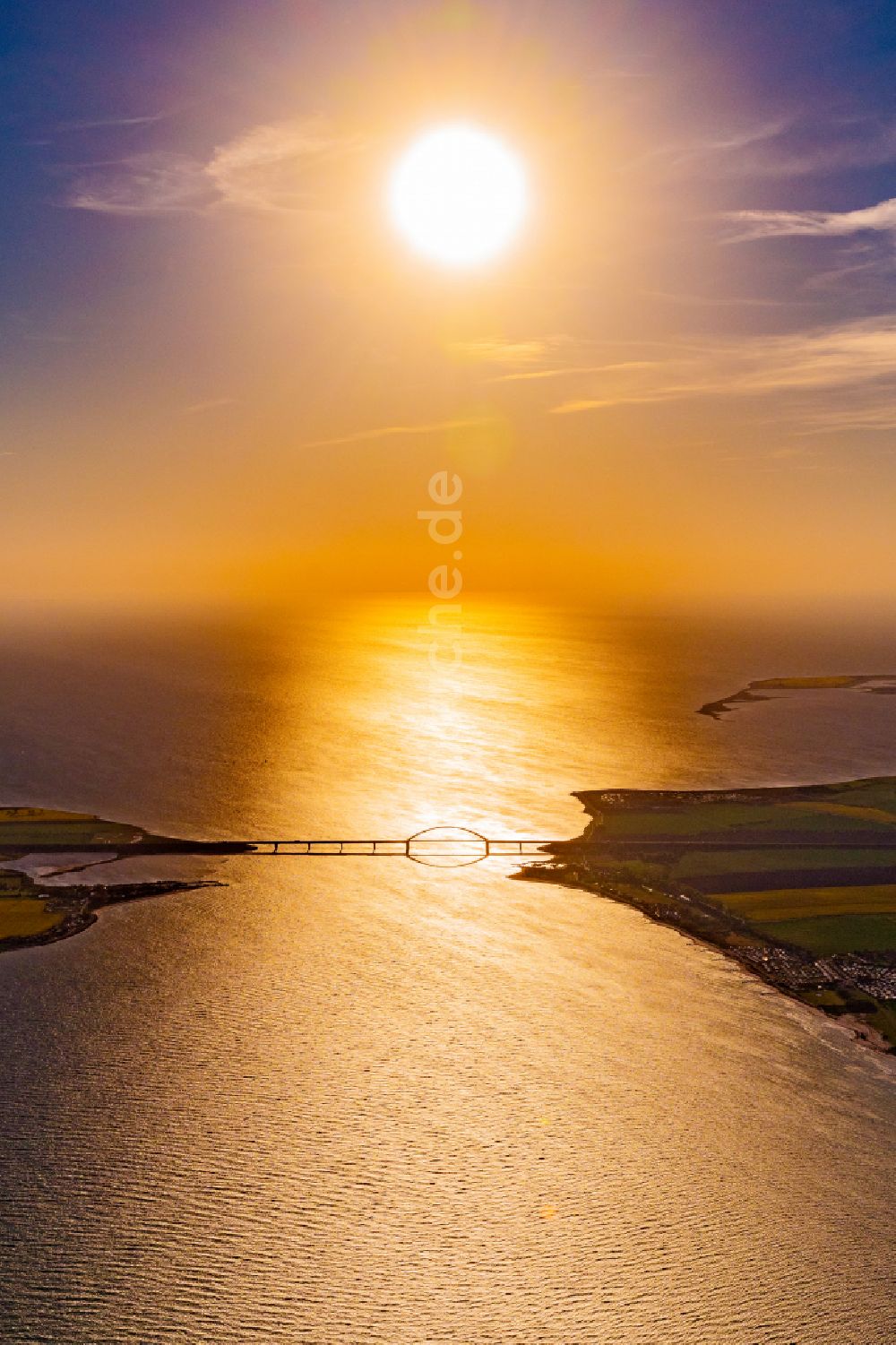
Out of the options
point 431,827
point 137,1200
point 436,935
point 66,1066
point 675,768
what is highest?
point 675,768

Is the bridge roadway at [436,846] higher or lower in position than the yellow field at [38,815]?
lower

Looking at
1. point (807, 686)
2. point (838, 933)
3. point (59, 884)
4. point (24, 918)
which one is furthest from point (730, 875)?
point (807, 686)

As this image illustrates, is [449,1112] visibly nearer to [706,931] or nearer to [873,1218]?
[873,1218]

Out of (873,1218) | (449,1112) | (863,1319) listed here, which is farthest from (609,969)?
(863,1319)

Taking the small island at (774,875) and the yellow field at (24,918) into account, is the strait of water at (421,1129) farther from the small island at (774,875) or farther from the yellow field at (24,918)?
the yellow field at (24,918)

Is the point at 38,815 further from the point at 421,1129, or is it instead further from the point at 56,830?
the point at 421,1129

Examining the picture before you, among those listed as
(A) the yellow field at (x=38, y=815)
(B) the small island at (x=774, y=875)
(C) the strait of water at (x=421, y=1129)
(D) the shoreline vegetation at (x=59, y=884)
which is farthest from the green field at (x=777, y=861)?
(A) the yellow field at (x=38, y=815)
